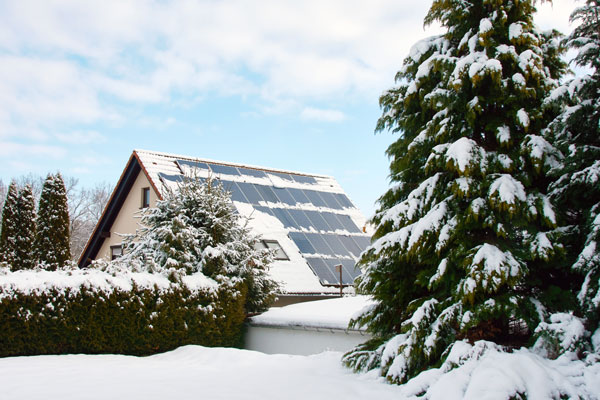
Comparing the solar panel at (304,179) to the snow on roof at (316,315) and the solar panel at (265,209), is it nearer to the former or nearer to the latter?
the solar panel at (265,209)

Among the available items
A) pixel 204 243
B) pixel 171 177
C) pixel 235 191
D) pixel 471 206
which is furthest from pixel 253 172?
pixel 471 206

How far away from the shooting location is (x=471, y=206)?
6.66 meters

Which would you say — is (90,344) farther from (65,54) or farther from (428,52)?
(428,52)

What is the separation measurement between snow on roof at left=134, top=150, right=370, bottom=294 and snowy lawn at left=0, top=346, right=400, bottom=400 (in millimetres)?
6766

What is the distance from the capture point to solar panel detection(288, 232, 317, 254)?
1810cm

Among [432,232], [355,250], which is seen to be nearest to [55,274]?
[432,232]

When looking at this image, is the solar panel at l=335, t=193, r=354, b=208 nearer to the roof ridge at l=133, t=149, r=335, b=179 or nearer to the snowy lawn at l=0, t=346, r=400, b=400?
the roof ridge at l=133, t=149, r=335, b=179

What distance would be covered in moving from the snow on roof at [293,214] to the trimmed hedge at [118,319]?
3812 millimetres

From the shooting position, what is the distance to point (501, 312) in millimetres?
6328

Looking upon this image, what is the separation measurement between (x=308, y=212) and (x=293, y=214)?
0.93 metres

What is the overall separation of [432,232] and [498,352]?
5.80ft

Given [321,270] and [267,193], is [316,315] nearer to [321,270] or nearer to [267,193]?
[321,270]

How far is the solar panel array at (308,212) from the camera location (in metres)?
18.1

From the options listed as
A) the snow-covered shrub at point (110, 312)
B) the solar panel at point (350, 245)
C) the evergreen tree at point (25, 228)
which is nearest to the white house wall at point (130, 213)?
the evergreen tree at point (25, 228)
